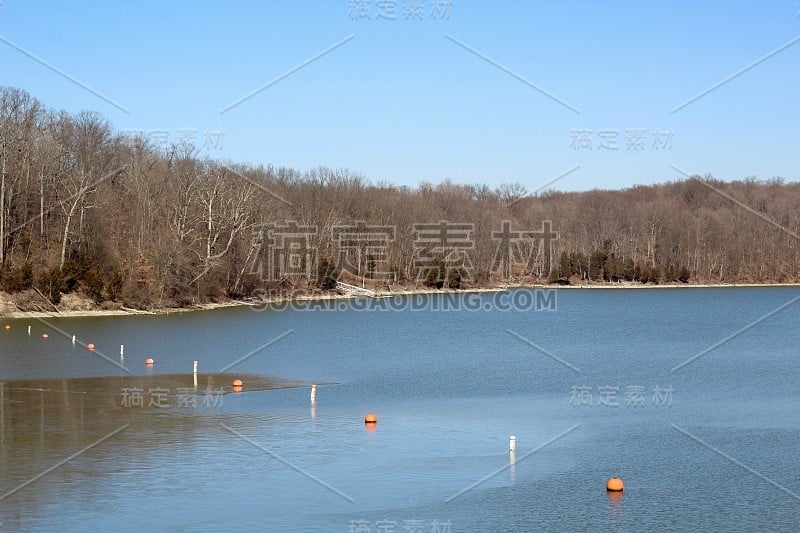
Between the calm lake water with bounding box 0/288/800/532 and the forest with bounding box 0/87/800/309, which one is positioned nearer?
the calm lake water with bounding box 0/288/800/532

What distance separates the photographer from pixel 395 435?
2723cm

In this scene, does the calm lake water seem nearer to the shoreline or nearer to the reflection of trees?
the reflection of trees

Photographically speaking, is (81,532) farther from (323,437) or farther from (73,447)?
(323,437)

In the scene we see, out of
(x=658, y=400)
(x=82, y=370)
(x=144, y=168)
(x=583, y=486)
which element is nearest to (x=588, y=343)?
(x=658, y=400)

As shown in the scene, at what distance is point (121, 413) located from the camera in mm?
29922

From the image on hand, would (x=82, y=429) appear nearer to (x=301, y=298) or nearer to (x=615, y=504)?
(x=615, y=504)

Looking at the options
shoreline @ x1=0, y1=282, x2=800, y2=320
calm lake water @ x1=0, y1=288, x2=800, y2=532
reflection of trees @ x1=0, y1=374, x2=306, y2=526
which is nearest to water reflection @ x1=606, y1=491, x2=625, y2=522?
calm lake water @ x1=0, y1=288, x2=800, y2=532

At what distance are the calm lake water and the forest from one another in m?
19.5

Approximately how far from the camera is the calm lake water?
19844 millimetres

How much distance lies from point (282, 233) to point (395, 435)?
215 feet

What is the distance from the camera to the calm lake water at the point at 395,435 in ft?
65.1

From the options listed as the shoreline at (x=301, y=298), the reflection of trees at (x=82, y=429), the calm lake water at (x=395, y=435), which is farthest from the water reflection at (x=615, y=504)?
the shoreline at (x=301, y=298)

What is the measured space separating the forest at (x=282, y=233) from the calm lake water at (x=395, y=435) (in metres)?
19.5

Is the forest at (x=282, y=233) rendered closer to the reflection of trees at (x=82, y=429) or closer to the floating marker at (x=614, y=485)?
the reflection of trees at (x=82, y=429)
